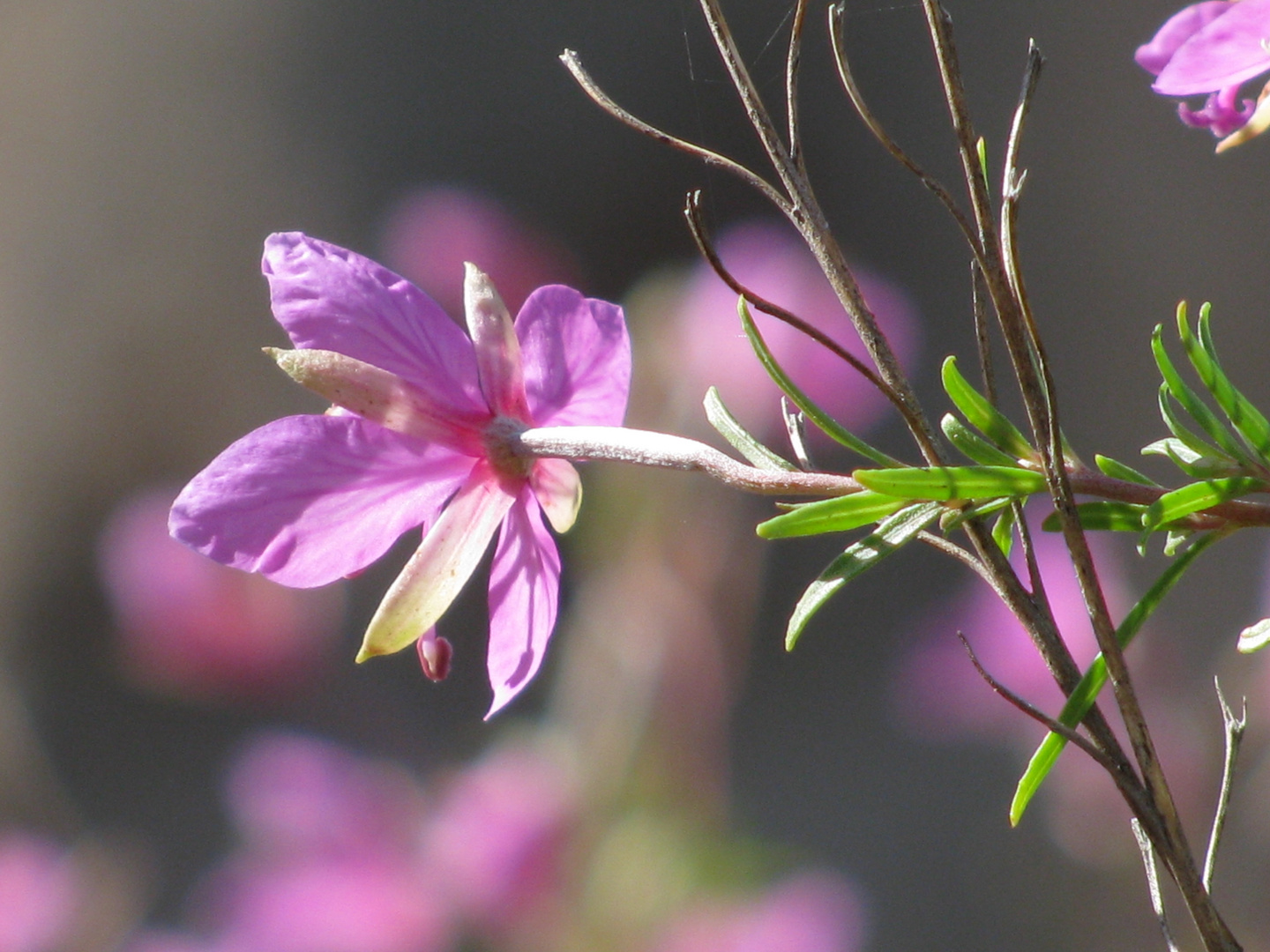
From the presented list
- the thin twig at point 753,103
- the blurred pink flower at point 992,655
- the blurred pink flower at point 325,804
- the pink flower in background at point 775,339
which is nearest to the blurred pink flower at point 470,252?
the pink flower in background at point 775,339

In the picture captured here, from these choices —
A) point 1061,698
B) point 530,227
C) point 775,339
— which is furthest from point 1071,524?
point 530,227

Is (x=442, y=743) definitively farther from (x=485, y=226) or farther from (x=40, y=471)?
(x=485, y=226)

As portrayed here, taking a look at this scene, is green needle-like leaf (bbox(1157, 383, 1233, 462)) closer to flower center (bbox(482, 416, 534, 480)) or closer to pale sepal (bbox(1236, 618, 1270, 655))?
pale sepal (bbox(1236, 618, 1270, 655))

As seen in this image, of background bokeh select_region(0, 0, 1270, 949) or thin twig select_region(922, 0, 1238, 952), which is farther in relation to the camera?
background bokeh select_region(0, 0, 1270, 949)

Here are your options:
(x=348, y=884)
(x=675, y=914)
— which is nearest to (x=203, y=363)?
(x=348, y=884)

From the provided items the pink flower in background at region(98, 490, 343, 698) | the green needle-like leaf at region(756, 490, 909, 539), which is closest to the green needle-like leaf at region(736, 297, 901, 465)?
the green needle-like leaf at region(756, 490, 909, 539)

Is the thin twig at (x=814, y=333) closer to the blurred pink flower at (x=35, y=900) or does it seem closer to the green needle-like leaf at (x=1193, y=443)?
the green needle-like leaf at (x=1193, y=443)
